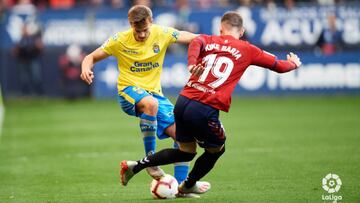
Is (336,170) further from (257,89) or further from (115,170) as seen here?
(257,89)

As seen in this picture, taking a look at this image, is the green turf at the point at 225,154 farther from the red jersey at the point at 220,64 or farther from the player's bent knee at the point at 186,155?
the red jersey at the point at 220,64

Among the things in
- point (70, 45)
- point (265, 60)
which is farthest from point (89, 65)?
point (70, 45)

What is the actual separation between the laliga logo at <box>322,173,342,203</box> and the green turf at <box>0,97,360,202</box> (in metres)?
0.08

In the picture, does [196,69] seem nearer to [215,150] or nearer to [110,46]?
[215,150]

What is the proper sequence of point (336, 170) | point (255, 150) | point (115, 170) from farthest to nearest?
point (255, 150)
point (115, 170)
point (336, 170)

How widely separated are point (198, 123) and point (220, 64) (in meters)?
0.69

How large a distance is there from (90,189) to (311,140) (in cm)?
636

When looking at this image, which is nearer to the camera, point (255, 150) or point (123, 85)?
point (123, 85)

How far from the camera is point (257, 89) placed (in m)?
25.9

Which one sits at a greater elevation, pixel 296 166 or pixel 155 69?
pixel 155 69

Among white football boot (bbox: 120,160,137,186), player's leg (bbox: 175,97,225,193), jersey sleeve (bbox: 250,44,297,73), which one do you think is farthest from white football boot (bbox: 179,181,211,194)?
jersey sleeve (bbox: 250,44,297,73)

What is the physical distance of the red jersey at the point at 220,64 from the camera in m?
8.87

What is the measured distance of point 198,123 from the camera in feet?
29.0

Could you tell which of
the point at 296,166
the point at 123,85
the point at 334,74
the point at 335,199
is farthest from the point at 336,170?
the point at 334,74
